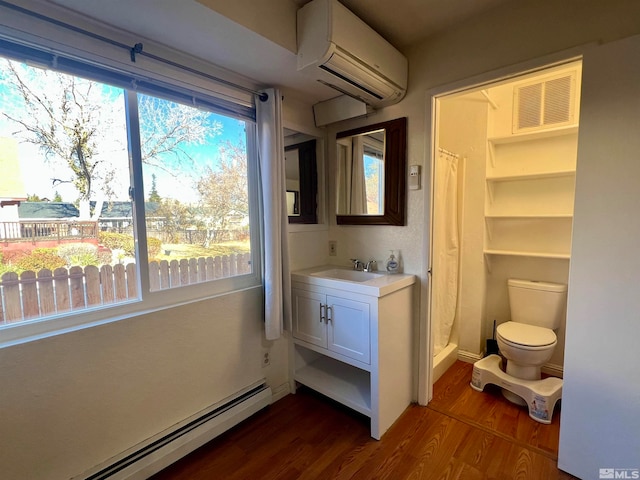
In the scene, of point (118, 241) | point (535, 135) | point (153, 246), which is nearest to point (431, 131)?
point (535, 135)

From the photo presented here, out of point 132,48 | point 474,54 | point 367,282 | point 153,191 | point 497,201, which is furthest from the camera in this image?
point 497,201

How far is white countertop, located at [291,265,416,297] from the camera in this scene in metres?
1.69

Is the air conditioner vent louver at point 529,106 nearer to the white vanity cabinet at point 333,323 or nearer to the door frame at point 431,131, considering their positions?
the door frame at point 431,131

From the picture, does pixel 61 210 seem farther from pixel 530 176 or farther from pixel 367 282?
pixel 530 176

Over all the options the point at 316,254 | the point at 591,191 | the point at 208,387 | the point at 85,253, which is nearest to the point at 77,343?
the point at 85,253

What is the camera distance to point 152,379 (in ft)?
4.99

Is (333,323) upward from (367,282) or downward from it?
downward

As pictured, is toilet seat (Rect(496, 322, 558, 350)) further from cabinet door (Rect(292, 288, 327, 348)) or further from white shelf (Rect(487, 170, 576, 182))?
cabinet door (Rect(292, 288, 327, 348))

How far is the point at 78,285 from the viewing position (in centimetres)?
134

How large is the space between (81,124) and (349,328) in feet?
5.77

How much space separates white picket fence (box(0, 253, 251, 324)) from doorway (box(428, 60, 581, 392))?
1719 mm

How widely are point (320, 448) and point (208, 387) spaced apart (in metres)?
0.76

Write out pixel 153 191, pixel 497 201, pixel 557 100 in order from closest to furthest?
1. pixel 153 191
2. pixel 557 100
3. pixel 497 201

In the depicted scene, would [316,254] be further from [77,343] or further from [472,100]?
[472,100]
